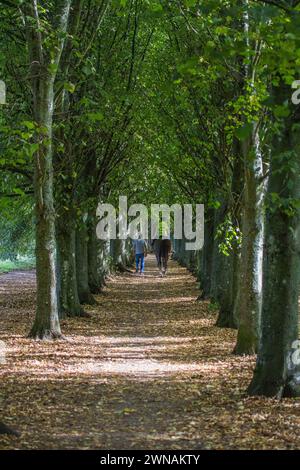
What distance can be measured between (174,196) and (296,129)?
79.1ft

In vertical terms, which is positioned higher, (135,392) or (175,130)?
(175,130)

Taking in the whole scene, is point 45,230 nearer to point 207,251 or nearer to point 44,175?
point 44,175

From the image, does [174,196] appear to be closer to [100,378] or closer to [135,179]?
[135,179]

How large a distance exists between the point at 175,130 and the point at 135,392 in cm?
1162

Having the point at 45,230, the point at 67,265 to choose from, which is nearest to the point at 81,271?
the point at 67,265

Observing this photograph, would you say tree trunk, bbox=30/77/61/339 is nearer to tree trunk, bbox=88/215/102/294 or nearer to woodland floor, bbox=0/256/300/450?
woodland floor, bbox=0/256/300/450

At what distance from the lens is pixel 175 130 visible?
65.0 ft

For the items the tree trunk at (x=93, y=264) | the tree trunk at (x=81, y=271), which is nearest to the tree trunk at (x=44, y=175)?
the tree trunk at (x=81, y=271)

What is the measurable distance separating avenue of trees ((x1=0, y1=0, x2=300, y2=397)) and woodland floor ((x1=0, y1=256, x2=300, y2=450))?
711 millimetres

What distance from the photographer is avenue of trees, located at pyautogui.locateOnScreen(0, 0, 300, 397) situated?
8.33 metres

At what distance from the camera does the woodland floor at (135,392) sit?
6977mm

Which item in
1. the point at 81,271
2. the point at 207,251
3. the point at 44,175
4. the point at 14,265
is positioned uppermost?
the point at 44,175

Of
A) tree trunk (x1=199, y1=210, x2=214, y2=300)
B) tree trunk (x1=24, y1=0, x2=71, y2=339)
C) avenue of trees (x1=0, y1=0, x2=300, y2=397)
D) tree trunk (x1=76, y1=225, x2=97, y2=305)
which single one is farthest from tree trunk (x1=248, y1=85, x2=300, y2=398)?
tree trunk (x1=199, y1=210, x2=214, y2=300)

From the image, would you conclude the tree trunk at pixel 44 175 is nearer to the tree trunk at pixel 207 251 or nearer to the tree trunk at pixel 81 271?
the tree trunk at pixel 81 271
